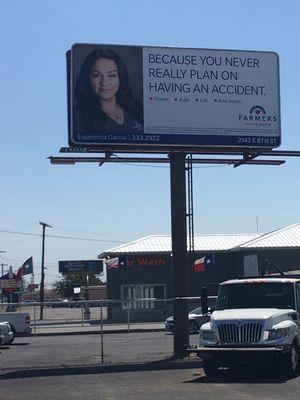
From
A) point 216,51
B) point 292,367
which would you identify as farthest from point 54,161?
point 292,367

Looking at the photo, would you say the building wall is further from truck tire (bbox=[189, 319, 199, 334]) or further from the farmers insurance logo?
the farmers insurance logo

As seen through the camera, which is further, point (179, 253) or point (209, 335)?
point (179, 253)

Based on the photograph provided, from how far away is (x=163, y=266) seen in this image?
173 ft

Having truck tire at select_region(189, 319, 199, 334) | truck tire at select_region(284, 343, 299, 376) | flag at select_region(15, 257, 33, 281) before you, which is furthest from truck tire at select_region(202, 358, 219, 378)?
A: flag at select_region(15, 257, 33, 281)

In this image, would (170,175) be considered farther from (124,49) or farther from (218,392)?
(218,392)

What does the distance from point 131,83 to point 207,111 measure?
2.25m

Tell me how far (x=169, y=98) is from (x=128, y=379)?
8342 millimetres

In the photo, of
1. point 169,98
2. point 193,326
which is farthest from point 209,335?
point 193,326

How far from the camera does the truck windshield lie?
15.7m

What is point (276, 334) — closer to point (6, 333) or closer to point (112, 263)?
point (6, 333)

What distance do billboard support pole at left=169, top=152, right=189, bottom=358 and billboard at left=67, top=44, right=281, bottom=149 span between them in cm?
85

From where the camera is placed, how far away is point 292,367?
1474cm

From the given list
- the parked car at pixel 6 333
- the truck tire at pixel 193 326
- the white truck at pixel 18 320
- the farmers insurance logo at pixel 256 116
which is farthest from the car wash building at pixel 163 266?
the farmers insurance logo at pixel 256 116

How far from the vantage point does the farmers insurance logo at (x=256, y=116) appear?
2092 cm
